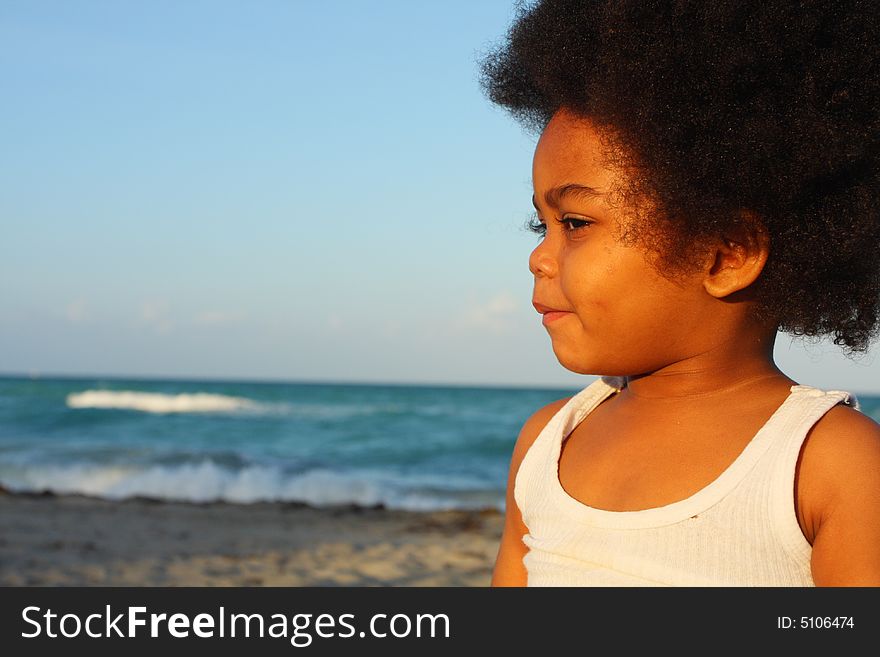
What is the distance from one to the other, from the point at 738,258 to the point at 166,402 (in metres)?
30.8

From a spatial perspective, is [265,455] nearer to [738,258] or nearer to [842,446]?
[738,258]

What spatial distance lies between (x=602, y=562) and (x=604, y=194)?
0.65m

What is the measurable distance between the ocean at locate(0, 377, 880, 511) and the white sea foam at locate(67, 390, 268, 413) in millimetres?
1124

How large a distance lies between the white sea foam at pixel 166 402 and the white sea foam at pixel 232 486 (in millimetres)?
15104

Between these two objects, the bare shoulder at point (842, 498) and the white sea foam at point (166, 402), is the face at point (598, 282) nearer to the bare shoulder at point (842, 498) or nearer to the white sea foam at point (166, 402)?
the bare shoulder at point (842, 498)

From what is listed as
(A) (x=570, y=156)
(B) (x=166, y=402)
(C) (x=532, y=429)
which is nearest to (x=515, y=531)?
(C) (x=532, y=429)

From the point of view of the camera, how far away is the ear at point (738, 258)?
1607 millimetres

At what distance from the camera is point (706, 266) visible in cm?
161

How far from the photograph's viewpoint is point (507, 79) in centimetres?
212

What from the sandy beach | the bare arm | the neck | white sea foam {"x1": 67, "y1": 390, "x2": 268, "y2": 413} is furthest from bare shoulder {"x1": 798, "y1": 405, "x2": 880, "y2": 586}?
white sea foam {"x1": 67, "y1": 390, "x2": 268, "y2": 413}

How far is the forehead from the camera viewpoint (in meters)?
1.62

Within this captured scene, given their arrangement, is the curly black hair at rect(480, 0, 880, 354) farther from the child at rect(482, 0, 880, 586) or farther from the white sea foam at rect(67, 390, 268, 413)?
the white sea foam at rect(67, 390, 268, 413)
